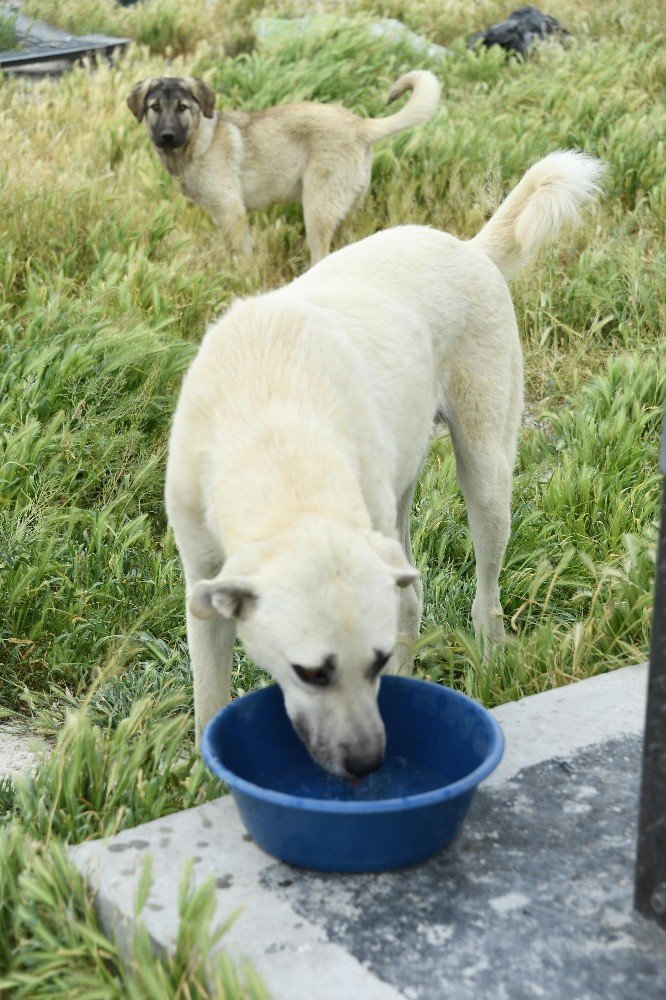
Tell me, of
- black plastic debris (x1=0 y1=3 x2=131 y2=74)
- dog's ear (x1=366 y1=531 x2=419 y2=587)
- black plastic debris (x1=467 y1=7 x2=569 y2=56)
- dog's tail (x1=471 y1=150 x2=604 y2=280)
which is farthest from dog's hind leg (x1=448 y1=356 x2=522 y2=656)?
black plastic debris (x1=467 y1=7 x2=569 y2=56)

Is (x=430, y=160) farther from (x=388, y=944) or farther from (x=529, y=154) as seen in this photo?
(x=388, y=944)

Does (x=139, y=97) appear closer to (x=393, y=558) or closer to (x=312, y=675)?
(x=393, y=558)

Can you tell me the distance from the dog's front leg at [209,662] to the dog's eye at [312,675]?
718 millimetres

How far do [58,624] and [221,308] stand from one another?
294 centimetres

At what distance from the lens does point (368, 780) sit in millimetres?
3172

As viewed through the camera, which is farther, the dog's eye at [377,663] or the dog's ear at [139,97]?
the dog's ear at [139,97]

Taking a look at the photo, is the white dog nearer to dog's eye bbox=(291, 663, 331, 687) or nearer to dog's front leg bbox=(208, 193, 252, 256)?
dog's eye bbox=(291, 663, 331, 687)

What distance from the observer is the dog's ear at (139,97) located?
343 inches

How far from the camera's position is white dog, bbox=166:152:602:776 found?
2615 millimetres

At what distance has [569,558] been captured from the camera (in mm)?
4480

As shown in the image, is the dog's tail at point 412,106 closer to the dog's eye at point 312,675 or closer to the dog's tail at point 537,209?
the dog's tail at point 537,209

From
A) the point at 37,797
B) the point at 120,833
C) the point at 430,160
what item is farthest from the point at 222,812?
the point at 430,160

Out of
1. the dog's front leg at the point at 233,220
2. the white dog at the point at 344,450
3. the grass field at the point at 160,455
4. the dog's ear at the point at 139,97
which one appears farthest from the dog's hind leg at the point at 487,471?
the dog's ear at the point at 139,97

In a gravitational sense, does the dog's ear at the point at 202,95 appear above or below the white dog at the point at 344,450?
below
